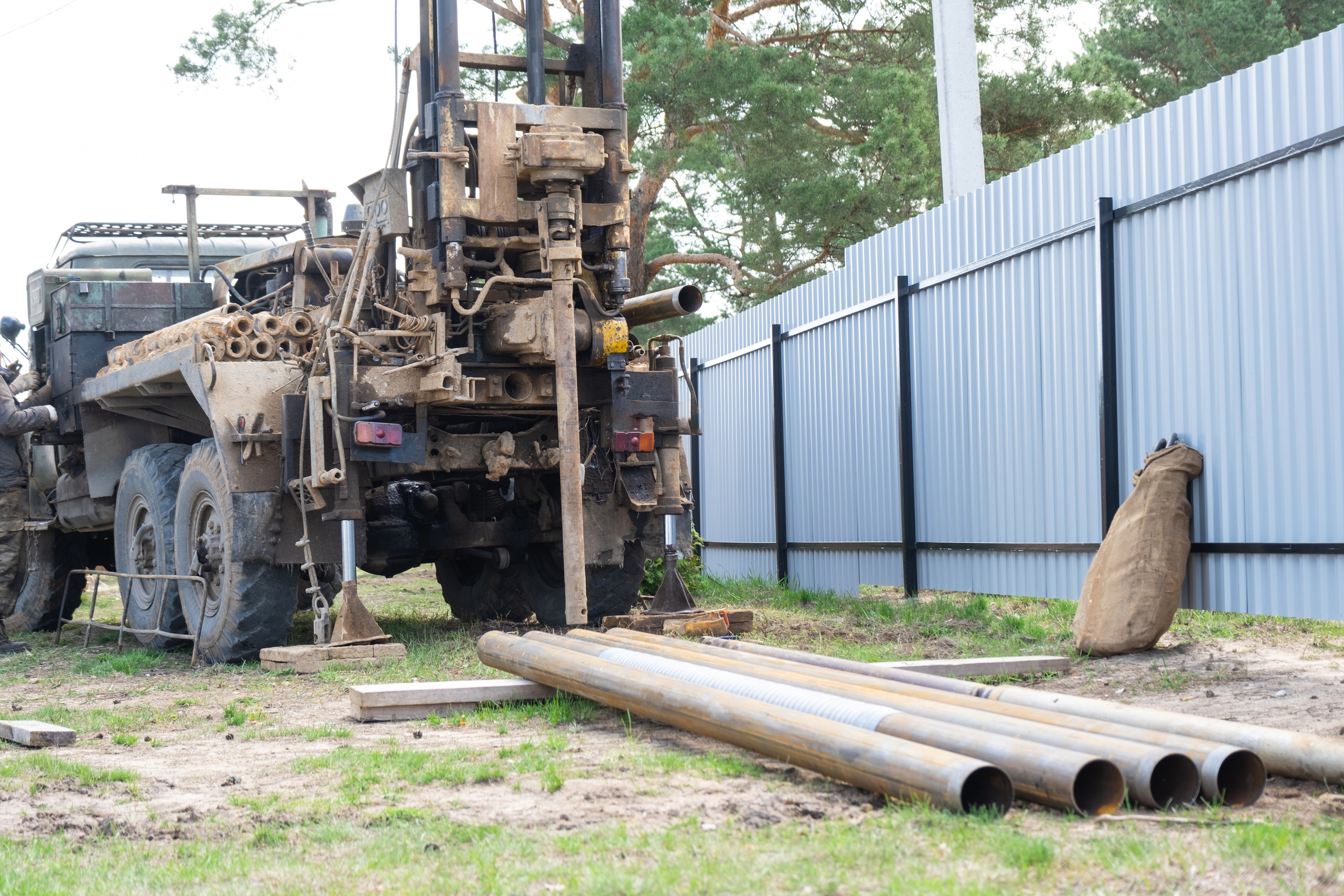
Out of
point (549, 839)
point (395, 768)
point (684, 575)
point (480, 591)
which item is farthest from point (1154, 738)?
point (684, 575)

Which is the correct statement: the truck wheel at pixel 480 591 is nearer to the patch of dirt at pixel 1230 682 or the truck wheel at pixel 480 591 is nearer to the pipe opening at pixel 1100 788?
the patch of dirt at pixel 1230 682

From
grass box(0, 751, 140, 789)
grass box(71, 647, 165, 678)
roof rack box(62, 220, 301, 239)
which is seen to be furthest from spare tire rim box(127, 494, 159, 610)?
grass box(0, 751, 140, 789)

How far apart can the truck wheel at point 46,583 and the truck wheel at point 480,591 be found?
11.2ft

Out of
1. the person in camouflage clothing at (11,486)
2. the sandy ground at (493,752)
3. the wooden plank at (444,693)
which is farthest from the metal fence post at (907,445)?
the person in camouflage clothing at (11,486)

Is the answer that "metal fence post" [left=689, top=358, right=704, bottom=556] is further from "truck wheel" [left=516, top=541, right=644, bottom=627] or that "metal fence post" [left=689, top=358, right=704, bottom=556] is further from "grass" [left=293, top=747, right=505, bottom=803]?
"grass" [left=293, top=747, right=505, bottom=803]

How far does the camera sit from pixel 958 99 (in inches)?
640

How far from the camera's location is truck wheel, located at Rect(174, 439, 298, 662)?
8.95 metres

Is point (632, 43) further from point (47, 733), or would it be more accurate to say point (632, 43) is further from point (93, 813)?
point (93, 813)

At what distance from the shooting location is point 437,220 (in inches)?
355

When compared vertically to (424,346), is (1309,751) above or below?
below

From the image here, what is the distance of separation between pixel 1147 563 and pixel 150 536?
684cm

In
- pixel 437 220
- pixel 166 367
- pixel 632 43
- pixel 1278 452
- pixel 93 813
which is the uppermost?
pixel 632 43

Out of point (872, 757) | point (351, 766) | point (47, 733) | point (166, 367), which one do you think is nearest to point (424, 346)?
point (166, 367)

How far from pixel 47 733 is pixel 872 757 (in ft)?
12.5
